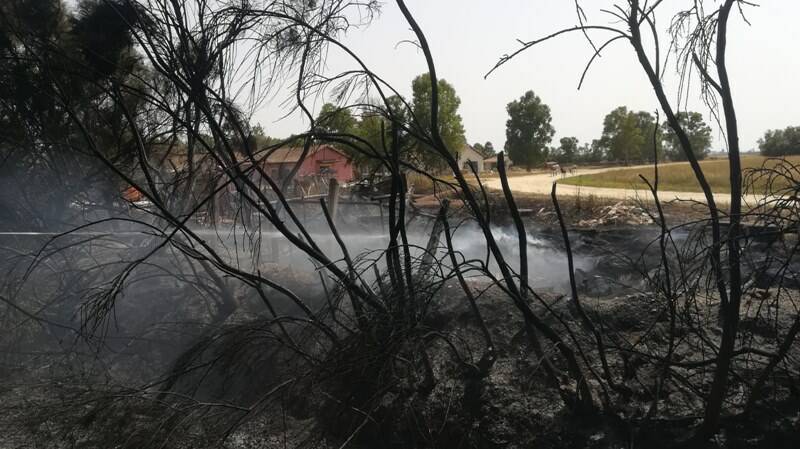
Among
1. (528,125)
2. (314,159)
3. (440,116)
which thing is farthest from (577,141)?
(314,159)

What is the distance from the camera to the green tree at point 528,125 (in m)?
30.3

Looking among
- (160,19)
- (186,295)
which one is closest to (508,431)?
(160,19)

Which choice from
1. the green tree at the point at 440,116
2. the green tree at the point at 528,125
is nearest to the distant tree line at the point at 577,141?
the green tree at the point at 528,125

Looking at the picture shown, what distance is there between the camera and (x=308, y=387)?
3885 mm

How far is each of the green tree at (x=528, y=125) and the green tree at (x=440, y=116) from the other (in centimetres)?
345

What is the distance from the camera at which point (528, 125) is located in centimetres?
3112

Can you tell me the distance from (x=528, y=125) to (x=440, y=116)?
20.2m

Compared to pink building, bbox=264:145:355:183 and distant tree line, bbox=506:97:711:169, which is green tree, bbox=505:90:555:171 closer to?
distant tree line, bbox=506:97:711:169

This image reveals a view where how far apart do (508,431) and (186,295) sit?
5.67 meters

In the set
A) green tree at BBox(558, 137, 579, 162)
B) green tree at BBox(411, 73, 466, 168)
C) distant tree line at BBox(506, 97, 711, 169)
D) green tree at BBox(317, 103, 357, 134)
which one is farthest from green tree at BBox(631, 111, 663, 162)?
green tree at BBox(317, 103, 357, 134)

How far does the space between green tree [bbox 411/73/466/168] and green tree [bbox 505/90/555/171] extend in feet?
11.3

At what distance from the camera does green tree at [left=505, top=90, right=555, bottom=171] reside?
99.3ft

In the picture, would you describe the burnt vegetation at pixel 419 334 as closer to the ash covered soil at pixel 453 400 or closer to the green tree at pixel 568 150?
the ash covered soil at pixel 453 400

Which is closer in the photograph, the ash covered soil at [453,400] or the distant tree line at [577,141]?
the ash covered soil at [453,400]
